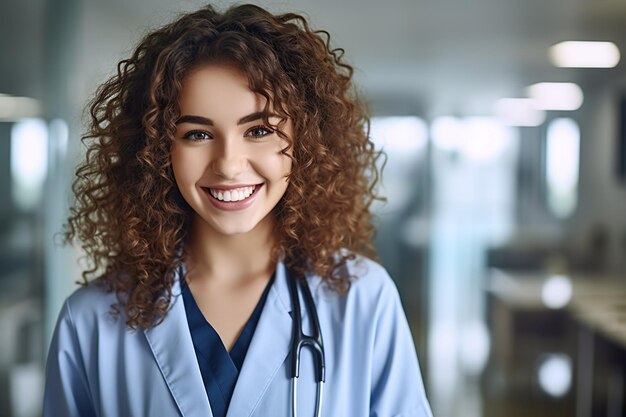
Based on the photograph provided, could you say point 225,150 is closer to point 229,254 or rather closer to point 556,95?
point 229,254

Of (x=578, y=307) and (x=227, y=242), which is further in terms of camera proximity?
(x=578, y=307)

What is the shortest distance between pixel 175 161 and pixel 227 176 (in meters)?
0.09

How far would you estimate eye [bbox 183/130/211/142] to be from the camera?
96 cm

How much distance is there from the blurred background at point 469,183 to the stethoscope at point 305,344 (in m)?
1.69

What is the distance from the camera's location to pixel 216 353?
1044 millimetres

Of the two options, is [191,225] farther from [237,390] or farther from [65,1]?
[65,1]

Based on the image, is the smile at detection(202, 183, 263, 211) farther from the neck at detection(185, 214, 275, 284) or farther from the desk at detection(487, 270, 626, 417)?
the desk at detection(487, 270, 626, 417)

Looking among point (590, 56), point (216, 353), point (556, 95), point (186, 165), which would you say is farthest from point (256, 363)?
point (590, 56)

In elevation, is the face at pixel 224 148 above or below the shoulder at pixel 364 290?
above

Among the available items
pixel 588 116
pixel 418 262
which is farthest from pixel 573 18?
pixel 418 262

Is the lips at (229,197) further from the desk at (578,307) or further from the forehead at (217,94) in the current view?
the desk at (578,307)

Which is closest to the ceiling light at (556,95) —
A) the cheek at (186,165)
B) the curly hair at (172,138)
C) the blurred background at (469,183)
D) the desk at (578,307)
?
the blurred background at (469,183)

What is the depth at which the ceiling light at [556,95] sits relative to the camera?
280 centimetres

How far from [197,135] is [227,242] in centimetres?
21
